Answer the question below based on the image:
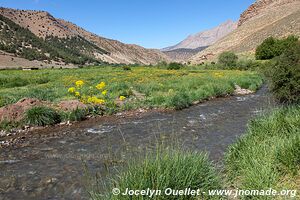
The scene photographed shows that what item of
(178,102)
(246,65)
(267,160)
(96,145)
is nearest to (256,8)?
(246,65)

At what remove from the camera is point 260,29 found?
94312mm

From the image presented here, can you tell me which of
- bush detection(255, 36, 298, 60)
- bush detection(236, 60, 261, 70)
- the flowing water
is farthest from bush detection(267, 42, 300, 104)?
bush detection(255, 36, 298, 60)

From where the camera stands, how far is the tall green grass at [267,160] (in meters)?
5.05

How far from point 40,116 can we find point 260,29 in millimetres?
92746

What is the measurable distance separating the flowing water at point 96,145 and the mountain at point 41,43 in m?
62.8

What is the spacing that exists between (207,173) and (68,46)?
12149cm

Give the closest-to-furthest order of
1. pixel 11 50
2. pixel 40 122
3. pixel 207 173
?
pixel 207 173 → pixel 40 122 → pixel 11 50

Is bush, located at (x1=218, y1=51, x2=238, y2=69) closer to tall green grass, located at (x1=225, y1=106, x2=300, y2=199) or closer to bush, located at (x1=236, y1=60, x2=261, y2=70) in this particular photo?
bush, located at (x1=236, y1=60, x2=261, y2=70)

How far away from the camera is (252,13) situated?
438 feet

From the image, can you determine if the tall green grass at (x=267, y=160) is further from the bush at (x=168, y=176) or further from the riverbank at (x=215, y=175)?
the bush at (x=168, y=176)

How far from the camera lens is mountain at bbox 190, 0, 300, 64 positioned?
78.7 m

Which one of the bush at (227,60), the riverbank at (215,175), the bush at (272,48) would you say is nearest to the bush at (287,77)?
the riverbank at (215,175)

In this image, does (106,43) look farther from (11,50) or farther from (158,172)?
(158,172)

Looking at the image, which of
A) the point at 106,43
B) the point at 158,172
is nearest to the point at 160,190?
the point at 158,172
